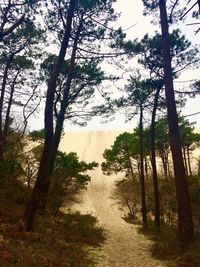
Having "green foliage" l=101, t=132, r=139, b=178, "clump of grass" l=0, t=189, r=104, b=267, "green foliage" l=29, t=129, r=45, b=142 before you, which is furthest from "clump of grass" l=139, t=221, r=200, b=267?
"green foliage" l=101, t=132, r=139, b=178

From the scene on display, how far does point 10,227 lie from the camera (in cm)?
919

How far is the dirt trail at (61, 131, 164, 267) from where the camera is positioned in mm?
8889

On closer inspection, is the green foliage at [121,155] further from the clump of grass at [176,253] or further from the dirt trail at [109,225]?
the clump of grass at [176,253]

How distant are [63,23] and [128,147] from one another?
944 inches

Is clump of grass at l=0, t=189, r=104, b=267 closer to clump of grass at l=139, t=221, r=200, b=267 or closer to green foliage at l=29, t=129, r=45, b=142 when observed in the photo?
clump of grass at l=139, t=221, r=200, b=267

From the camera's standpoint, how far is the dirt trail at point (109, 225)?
8.89 meters

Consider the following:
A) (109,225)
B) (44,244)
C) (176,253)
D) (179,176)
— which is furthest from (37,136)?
(176,253)

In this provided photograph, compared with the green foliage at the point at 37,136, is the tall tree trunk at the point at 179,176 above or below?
below

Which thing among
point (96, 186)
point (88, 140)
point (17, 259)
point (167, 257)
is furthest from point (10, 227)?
point (88, 140)

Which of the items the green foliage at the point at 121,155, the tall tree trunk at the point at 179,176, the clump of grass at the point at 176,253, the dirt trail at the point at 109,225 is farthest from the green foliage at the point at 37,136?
the clump of grass at the point at 176,253

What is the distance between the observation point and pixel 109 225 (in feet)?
61.4

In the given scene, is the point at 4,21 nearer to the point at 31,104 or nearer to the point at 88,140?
the point at 31,104

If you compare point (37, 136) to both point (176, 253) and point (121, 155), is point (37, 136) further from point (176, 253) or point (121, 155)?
point (176, 253)

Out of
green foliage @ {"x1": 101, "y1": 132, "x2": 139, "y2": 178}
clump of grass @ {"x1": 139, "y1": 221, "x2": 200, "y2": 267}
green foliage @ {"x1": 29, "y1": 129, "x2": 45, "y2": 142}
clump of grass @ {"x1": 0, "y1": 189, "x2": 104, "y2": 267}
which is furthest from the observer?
green foliage @ {"x1": 101, "y1": 132, "x2": 139, "y2": 178}
